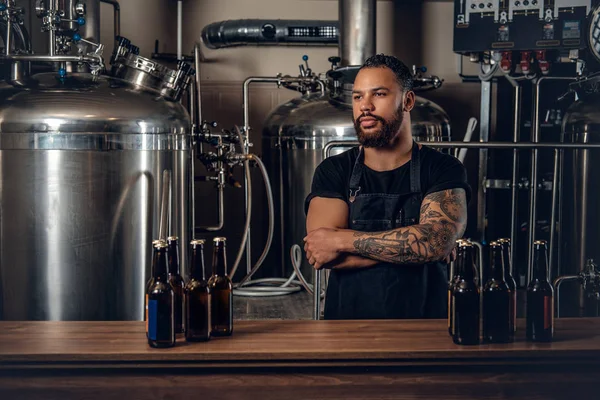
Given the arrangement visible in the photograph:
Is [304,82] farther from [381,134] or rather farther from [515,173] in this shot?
[381,134]

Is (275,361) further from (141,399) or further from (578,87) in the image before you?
(578,87)

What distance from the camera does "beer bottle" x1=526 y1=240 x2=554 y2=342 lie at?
187 centimetres

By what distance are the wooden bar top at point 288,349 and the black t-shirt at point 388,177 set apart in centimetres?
64

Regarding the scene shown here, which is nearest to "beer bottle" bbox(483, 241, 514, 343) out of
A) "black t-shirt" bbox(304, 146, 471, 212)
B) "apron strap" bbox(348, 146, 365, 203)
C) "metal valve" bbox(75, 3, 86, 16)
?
"black t-shirt" bbox(304, 146, 471, 212)

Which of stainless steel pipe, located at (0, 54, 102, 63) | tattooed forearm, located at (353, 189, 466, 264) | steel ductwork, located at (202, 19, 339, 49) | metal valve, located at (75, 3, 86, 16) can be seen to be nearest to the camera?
tattooed forearm, located at (353, 189, 466, 264)

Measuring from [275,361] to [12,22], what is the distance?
9.47 feet

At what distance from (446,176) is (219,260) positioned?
0.85 m

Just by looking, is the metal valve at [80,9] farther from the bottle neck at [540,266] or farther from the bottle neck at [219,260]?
the bottle neck at [540,266]

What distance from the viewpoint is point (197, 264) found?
192 cm

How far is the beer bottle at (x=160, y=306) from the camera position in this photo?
1.81 m

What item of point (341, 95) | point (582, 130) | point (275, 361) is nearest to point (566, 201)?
point (582, 130)

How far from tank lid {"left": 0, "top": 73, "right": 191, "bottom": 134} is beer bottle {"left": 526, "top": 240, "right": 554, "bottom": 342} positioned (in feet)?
7.85

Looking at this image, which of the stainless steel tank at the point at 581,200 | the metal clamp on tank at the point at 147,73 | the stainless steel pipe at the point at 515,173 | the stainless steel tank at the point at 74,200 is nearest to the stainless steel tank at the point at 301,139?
the stainless steel pipe at the point at 515,173

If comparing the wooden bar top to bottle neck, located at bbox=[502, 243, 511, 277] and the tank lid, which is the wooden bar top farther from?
the tank lid
